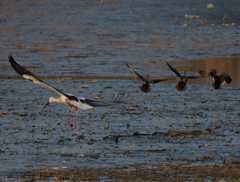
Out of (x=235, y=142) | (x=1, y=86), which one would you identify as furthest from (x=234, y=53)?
(x=235, y=142)

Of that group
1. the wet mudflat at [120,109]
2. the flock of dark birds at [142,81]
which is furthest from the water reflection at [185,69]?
the flock of dark birds at [142,81]

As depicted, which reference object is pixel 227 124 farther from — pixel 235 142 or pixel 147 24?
pixel 147 24

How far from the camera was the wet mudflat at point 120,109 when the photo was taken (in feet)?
30.8

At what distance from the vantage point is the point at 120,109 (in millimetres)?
14266

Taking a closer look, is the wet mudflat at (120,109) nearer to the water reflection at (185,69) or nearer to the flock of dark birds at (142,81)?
the water reflection at (185,69)

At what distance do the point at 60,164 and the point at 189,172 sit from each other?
2025 millimetres

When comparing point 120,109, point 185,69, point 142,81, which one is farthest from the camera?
point 185,69

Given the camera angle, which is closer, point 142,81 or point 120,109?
point 142,81

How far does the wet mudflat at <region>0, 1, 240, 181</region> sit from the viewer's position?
9398 mm

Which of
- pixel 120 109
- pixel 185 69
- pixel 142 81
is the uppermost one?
pixel 185 69

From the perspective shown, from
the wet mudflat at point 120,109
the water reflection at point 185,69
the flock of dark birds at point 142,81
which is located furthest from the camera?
the water reflection at point 185,69

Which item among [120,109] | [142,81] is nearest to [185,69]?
[120,109]

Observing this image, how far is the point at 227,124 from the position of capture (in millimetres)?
12547

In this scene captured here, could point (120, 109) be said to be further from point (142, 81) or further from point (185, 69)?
point (185, 69)
